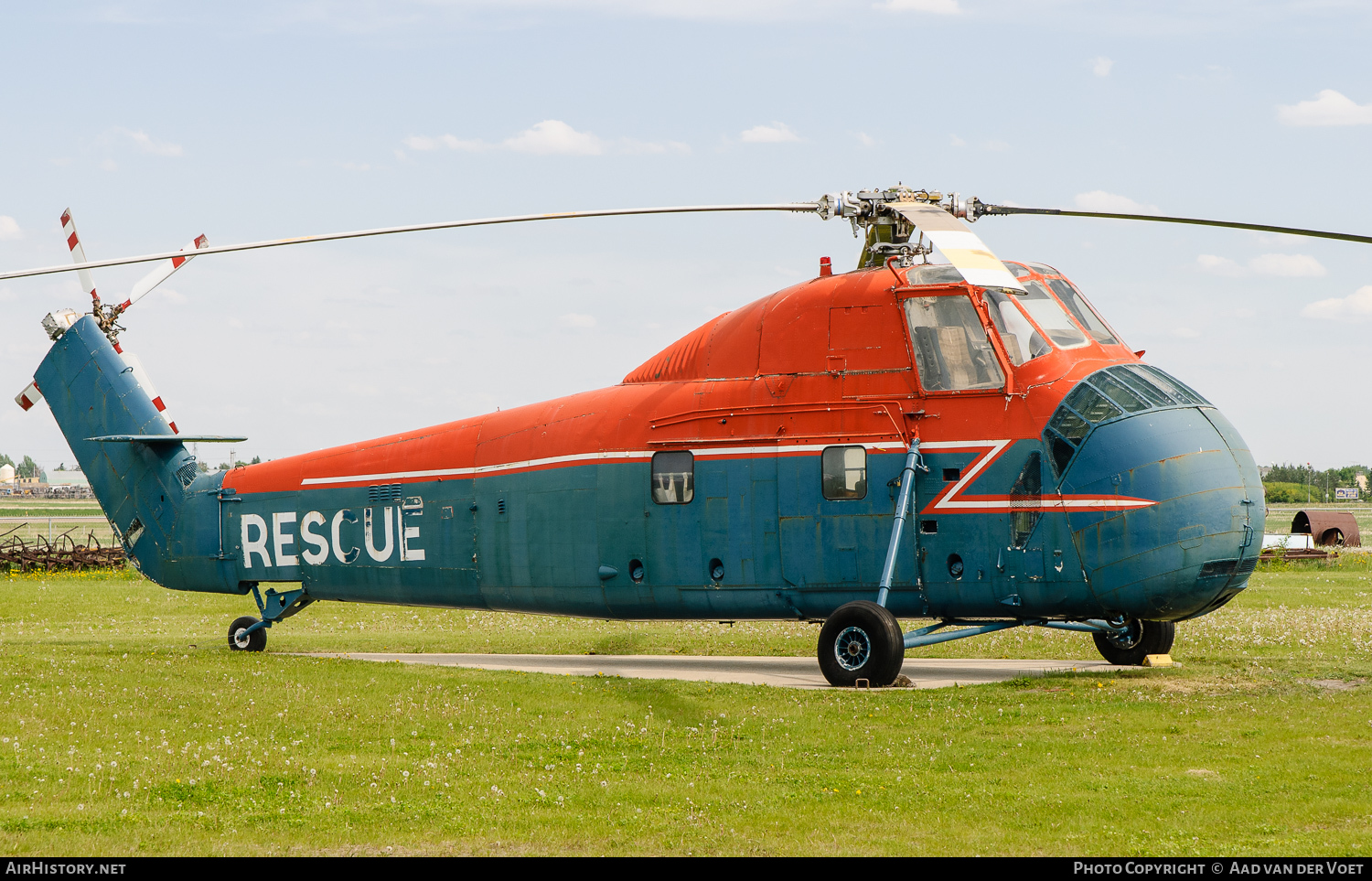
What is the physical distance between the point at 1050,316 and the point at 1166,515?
128 inches

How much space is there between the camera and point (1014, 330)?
1659 cm

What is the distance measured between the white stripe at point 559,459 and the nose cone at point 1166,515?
2723 millimetres

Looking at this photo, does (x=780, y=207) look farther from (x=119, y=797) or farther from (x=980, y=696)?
(x=119, y=797)

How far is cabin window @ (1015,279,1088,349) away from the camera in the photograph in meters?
16.6

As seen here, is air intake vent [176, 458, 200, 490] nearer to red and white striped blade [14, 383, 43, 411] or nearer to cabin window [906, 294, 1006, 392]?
red and white striped blade [14, 383, 43, 411]

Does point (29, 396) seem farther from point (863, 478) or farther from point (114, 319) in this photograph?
point (863, 478)

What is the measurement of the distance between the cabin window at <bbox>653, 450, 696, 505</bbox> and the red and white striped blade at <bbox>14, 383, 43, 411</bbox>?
548 inches

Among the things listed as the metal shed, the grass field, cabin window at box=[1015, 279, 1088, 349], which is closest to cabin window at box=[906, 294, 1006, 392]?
cabin window at box=[1015, 279, 1088, 349]

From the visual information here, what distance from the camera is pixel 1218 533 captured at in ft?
49.6

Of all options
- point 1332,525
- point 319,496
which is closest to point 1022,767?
point 319,496

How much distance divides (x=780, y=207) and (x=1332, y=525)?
46.2 m

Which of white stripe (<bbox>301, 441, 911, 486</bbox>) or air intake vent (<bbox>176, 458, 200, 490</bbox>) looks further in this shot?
air intake vent (<bbox>176, 458, 200, 490</bbox>)

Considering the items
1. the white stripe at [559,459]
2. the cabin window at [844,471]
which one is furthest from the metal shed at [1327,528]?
the white stripe at [559,459]
